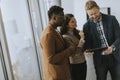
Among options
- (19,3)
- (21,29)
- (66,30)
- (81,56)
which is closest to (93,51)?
(81,56)

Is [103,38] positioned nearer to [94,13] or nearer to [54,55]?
[94,13]

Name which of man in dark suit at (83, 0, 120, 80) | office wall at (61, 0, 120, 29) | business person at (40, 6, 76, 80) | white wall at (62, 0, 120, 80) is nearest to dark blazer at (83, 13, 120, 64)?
man in dark suit at (83, 0, 120, 80)

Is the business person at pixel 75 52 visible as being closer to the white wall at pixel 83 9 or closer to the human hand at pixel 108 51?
the human hand at pixel 108 51

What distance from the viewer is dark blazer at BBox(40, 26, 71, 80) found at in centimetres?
174

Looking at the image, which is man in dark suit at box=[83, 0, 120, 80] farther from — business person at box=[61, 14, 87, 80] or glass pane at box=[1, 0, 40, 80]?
glass pane at box=[1, 0, 40, 80]

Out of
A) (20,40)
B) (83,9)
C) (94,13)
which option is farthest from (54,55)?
(83,9)

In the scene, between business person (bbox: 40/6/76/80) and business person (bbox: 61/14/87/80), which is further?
business person (bbox: 61/14/87/80)

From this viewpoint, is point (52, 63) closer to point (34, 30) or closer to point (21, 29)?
point (21, 29)

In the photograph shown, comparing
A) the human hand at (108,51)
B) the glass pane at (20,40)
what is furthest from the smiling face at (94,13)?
the glass pane at (20,40)

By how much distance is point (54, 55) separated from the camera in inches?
69.6

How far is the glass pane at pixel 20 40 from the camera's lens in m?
2.48

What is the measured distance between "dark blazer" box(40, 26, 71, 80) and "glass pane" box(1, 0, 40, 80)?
73 cm

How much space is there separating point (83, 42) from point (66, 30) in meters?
0.26

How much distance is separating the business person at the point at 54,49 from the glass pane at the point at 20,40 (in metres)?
0.73
